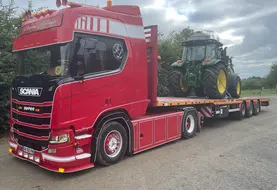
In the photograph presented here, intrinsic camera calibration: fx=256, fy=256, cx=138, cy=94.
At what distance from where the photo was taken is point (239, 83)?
12492 mm

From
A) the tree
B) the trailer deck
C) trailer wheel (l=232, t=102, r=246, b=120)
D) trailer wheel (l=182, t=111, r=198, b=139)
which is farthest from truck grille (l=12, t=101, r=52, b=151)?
the tree

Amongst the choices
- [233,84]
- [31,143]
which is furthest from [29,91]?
[233,84]

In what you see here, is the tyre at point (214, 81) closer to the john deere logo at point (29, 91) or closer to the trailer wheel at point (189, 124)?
the trailer wheel at point (189, 124)

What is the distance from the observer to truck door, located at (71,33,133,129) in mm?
4930

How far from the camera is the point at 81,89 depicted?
498cm

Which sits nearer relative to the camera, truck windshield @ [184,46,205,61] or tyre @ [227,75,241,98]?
truck windshield @ [184,46,205,61]

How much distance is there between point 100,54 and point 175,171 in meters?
2.87

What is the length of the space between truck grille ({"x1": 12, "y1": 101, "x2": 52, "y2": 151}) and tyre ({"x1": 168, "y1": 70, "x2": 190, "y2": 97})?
22.8 feet

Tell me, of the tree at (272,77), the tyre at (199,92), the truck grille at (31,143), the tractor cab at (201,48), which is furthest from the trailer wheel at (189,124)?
the tree at (272,77)

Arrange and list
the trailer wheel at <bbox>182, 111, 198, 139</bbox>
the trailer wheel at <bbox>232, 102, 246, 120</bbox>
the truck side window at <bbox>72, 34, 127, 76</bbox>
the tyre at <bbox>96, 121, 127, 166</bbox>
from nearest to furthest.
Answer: the truck side window at <bbox>72, 34, 127, 76</bbox>, the tyre at <bbox>96, 121, 127, 166</bbox>, the trailer wheel at <bbox>182, 111, 198, 139</bbox>, the trailer wheel at <bbox>232, 102, 246, 120</bbox>

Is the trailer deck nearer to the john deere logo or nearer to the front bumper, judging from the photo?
the front bumper

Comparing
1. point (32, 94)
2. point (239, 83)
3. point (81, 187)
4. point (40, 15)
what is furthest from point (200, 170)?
point (239, 83)

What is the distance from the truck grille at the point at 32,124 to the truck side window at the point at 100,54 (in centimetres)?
110

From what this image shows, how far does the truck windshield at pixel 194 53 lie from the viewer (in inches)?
438
